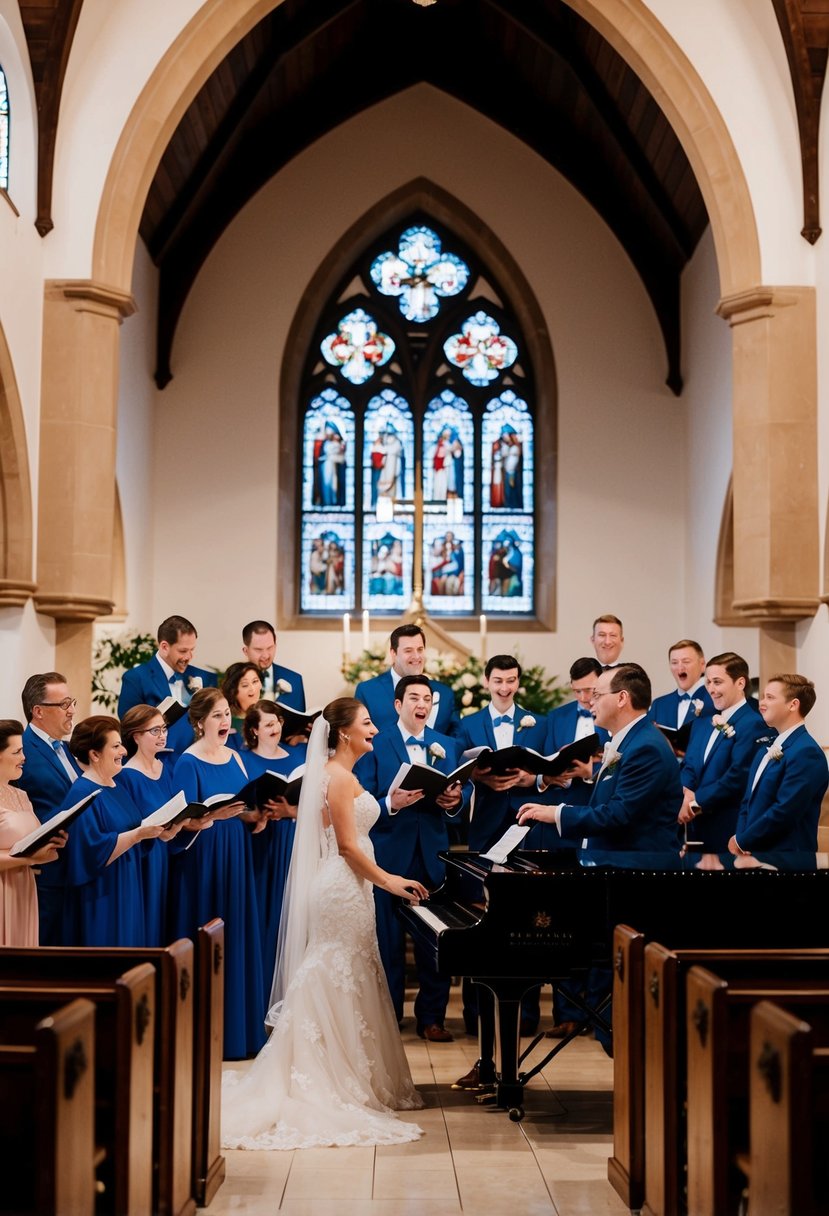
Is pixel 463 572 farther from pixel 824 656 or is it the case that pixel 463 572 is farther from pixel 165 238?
pixel 824 656

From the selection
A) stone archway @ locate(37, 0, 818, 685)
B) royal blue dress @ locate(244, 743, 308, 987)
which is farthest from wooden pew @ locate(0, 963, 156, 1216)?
stone archway @ locate(37, 0, 818, 685)

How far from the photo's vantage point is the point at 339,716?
5.35m

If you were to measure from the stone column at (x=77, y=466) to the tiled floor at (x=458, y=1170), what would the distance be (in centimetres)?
398

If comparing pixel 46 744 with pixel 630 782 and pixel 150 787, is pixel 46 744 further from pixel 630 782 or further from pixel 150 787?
pixel 630 782

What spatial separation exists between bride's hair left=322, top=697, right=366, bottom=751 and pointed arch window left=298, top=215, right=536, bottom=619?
801cm

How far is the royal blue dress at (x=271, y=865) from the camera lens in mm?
6774

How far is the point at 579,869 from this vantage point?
4996 mm

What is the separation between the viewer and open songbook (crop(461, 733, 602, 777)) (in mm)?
5980

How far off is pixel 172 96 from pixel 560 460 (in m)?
5.43

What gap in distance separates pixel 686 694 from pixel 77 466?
375cm

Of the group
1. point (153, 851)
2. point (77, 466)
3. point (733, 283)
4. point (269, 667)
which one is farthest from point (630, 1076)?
point (733, 283)

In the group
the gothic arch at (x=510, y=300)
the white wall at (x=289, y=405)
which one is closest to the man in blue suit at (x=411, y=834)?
the white wall at (x=289, y=405)

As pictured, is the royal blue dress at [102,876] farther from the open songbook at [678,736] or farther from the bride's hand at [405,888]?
the open songbook at [678,736]

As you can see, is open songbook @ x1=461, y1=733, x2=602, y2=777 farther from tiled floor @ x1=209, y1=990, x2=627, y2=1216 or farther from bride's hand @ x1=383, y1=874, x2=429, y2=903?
tiled floor @ x1=209, y1=990, x2=627, y2=1216
